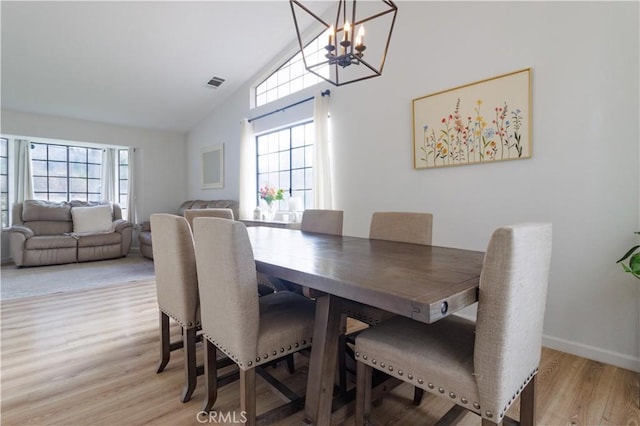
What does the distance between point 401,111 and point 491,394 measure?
8.62 ft

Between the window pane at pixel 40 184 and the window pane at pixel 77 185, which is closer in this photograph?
the window pane at pixel 40 184

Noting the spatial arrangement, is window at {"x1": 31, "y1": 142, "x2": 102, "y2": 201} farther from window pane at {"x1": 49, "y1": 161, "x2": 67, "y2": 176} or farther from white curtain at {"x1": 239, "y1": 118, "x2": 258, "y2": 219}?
white curtain at {"x1": 239, "y1": 118, "x2": 258, "y2": 219}

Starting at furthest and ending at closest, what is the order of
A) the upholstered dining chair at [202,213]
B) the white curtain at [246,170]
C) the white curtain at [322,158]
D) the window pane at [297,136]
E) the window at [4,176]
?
1. the window at [4,176]
2. the white curtain at [246,170]
3. the window pane at [297,136]
4. the white curtain at [322,158]
5. the upholstered dining chair at [202,213]

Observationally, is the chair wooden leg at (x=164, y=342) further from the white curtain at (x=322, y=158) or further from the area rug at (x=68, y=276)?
the area rug at (x=68, y=276)

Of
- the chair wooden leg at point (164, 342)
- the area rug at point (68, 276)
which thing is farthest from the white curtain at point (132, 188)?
the chair wooden leg at point (164, 342)

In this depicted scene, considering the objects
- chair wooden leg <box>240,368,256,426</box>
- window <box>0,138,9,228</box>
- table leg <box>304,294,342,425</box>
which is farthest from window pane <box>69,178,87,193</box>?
table leg <box>304,294,342,425</box>

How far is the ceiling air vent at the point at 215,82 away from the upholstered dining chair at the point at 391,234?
3.89 meters

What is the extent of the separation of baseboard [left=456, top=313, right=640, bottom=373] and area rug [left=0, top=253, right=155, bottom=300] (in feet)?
14.5

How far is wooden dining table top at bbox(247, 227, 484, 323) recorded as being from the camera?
0.92 m

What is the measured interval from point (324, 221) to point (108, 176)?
18.7 ft

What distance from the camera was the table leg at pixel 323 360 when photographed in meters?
1.33

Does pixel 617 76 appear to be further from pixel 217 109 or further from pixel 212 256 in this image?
pixel 217 109

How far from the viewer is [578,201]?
7.09 ft

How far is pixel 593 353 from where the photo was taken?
2.13 m
